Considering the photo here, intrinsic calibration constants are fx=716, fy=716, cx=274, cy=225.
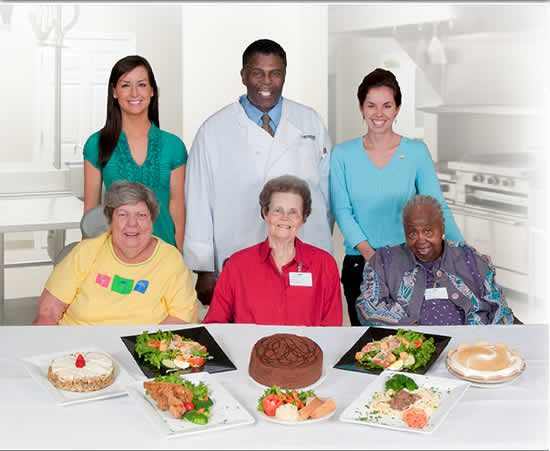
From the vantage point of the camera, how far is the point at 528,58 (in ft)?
16.1

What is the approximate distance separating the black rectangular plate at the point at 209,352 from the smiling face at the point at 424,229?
2.84ft

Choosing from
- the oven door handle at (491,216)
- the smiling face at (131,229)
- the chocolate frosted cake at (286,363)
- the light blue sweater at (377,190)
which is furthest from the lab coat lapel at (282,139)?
the oven door handle at (491,216)

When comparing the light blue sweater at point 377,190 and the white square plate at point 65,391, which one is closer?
the white square plate at point 65,391

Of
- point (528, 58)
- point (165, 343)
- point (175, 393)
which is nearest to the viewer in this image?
point (175, 393)

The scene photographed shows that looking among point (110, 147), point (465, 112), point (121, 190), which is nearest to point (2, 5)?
point (110, 147)

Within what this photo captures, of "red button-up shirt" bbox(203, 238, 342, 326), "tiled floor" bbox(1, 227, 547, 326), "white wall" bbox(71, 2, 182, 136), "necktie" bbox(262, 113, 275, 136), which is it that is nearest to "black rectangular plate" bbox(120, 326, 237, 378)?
"red button-up shirt" bbox(203, 238, 342, 326)

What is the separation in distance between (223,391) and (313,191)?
4.47 ft

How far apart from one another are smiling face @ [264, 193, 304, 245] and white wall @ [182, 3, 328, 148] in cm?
279

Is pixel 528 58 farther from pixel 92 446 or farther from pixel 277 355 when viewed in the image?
pixel 92 446

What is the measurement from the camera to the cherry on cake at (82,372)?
5.04ft

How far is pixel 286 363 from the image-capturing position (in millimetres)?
1583

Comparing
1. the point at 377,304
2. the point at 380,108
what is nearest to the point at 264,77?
the point at 380,108

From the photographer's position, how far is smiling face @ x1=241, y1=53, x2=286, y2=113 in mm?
2629

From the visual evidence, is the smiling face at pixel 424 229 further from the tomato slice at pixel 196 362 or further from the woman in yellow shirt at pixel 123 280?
the tomato slice at pixel 196 362
